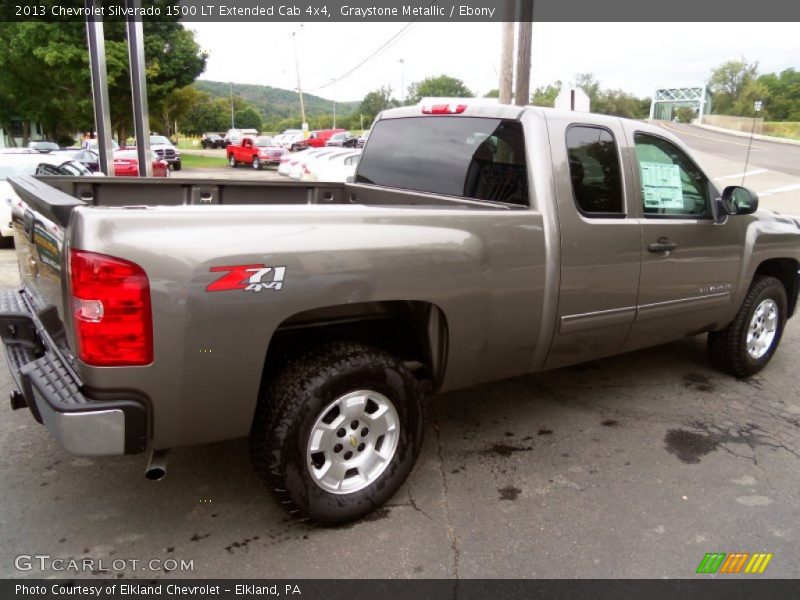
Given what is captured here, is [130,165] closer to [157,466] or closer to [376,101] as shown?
[157,466]

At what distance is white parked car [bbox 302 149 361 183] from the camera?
1792 cm

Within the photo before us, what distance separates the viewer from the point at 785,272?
4.98m

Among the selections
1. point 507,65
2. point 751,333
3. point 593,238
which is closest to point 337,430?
point 593,238

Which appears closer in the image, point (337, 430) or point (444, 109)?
point (337, 430)

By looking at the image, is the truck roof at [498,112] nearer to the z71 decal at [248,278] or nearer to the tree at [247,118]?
the z71 decal at [248,278]

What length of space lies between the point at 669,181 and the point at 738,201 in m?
0.58

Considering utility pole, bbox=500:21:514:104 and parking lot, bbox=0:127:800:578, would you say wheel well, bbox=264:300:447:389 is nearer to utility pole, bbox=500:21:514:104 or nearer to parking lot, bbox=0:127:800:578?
parking lot, bbox=0:127:800:578

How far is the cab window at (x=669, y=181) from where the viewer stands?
385cm

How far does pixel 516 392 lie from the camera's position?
14.9ft

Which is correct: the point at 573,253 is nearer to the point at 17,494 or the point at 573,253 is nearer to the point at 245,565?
the point at 245,565

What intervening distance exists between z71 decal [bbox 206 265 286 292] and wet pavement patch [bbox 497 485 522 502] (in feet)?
5.45

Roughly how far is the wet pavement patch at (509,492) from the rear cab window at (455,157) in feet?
5.00
